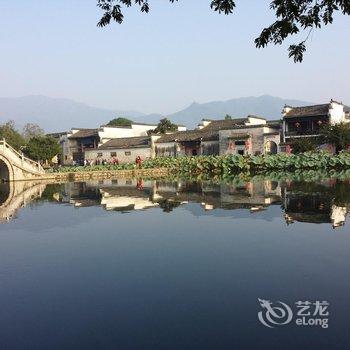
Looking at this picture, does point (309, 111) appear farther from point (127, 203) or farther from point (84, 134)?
point (127, 203)

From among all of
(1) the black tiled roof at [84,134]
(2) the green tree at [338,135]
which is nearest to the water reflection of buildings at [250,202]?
(2) the green tree at [338,135]

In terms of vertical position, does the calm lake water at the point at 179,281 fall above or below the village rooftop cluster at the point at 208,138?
below

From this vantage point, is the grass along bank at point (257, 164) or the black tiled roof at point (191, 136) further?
the black tiled roof at point (191, 136)

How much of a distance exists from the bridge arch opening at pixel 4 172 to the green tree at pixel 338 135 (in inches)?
1186

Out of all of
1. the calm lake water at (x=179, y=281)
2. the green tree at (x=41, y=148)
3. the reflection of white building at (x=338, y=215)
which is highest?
the green tree at (x=41, y=148)

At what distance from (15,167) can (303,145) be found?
1035 inches

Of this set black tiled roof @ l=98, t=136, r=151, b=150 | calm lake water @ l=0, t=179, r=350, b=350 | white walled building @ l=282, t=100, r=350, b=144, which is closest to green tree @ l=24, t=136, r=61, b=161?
black tiled roof @ l=98, t=136, r=151, b=150

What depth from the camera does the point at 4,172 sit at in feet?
120

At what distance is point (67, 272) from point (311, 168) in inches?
1177

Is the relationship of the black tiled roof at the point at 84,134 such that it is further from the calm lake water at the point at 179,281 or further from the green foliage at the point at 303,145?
the calm lake water at the point at 179,281

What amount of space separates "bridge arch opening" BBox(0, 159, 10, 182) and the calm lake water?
78.9 ft

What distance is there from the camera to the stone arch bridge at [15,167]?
33562 mm

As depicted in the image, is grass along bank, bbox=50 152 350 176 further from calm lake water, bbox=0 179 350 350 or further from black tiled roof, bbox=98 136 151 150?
calm lake water, bbox=0 179 350 350

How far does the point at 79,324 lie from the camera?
4977 millimetres
